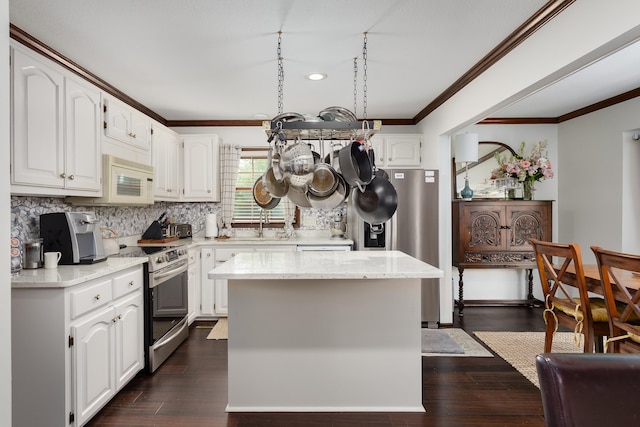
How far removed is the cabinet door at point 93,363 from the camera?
2.02 meters

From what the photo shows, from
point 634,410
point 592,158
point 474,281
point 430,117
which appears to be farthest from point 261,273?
point 592,158

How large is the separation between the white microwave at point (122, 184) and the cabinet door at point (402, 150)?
265cm

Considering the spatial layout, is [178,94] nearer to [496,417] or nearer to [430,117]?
[430,117]

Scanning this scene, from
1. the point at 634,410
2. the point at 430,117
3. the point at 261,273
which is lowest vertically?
the point at 634,410

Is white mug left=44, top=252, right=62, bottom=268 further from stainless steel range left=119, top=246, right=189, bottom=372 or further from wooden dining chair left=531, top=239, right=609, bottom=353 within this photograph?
wooden dining chair left=531, top=239, right=609, bottom=353

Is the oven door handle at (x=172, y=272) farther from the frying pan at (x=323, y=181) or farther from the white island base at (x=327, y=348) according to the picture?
the frying pan at (x=323, y=181)

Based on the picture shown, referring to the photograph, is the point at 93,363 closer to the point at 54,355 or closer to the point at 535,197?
the point at 54,355

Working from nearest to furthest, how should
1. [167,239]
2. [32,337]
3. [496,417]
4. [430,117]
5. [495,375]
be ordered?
[32,337] → [496,417] → [495,375] → [167,239] → [430,117]

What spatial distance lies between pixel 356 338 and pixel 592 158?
361 centimetres

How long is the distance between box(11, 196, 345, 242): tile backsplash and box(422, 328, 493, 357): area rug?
1.83 metres

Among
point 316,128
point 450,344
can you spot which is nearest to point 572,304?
point 450,344

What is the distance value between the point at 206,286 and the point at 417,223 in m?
2.44

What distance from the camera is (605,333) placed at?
2434mm

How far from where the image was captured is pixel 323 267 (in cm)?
212
